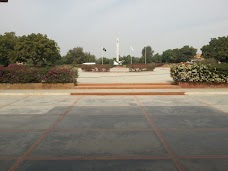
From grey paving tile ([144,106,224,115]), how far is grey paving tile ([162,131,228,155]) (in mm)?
2555

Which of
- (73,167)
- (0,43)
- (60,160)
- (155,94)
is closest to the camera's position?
(73,167)

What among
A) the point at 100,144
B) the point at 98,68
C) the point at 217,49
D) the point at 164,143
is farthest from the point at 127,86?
the point at 217,49

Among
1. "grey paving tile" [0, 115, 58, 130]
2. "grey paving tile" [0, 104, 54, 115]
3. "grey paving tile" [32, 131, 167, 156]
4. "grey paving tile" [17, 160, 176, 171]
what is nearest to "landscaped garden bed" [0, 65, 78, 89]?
"grey paving tile" [0, 104, 54, 115]

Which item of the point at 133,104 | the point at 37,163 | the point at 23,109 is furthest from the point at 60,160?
the point at 133,104

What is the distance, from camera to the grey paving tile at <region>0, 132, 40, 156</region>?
5387 mm

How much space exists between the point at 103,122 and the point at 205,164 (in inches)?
151

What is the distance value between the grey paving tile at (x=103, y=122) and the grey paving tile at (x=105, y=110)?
0.51m

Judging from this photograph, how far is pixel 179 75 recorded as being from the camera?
17.1m

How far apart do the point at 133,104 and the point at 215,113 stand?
3.34m

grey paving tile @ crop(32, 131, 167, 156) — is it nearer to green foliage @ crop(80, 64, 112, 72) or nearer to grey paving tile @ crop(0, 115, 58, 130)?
grey paving tile @ crop(0, 115, 58, 130)

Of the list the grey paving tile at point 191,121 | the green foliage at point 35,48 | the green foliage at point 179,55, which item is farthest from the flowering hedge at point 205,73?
the green foliage at point 179,55

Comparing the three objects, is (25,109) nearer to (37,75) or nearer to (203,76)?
(37,75)

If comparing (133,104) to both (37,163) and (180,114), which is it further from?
(37,163)

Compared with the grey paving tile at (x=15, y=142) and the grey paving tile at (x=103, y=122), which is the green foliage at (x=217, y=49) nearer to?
the grey paving tile at (x=103, y=122)
